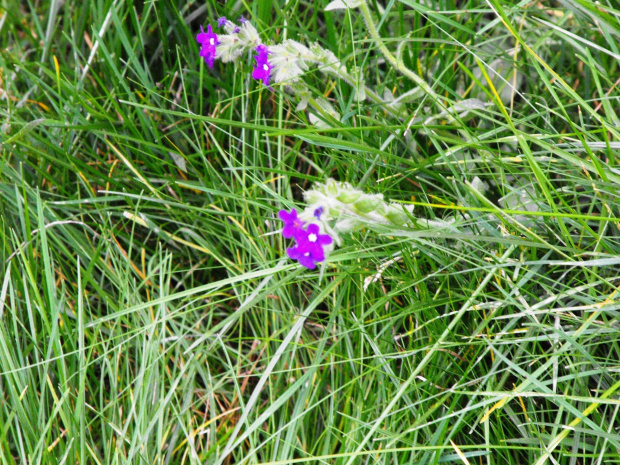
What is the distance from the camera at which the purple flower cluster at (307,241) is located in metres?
1.15

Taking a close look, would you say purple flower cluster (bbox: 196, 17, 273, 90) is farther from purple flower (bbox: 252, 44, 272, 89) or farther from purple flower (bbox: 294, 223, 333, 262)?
purple flower (bbox: 294, 223, 333, 262)

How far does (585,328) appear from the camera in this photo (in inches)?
48.9

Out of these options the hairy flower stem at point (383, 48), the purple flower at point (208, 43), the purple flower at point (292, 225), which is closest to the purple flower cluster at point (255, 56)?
the purple flower at point (208, 43)

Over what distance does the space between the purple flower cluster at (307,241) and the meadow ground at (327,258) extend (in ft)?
0.09

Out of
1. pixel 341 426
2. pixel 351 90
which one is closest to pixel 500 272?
pixel 341 426

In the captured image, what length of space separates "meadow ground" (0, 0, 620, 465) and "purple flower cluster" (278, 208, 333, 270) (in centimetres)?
3

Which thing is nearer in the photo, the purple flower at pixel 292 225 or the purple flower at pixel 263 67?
the purple flower at pixel 292 225

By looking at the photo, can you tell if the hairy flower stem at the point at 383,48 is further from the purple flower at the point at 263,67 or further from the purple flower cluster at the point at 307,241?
the purple flower cluster at the point at 307,241

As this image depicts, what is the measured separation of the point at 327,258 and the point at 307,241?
0.10m

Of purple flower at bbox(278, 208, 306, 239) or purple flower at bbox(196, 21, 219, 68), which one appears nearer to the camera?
purple flower at bbox(278, 208, 306, 239)

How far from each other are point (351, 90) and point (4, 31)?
127cm

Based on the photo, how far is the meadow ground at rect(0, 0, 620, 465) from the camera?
1324 millimetres

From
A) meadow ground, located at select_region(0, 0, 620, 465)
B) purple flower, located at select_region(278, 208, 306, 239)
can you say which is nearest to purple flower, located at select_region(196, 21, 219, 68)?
meadow ground, located at select_region(0, 0, 620, 465)

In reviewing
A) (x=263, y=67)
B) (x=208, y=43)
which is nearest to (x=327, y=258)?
(x=263, y=67)
